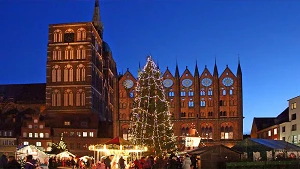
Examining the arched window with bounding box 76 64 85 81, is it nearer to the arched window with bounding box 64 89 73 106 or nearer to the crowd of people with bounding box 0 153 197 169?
the arched window with bounding box 64 89 73 106

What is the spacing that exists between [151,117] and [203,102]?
152ft

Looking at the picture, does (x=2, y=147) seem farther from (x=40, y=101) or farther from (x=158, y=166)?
(x=158, y=166)

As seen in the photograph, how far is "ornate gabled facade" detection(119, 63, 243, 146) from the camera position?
101 meters

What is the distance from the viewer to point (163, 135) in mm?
55938

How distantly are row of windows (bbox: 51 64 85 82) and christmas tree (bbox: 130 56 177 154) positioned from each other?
48.0 m

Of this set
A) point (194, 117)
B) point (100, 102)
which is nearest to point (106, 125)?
point (100, 102)

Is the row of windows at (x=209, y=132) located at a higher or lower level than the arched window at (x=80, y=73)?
lower

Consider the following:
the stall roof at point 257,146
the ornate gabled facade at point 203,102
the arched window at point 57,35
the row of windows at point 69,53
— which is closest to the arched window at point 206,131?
the ornate gabled facade at point 203,102

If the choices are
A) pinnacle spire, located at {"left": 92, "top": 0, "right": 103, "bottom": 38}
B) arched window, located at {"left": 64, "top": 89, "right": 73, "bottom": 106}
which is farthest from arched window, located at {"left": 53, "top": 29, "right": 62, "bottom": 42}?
pinnacle spire, located at {"left": 92, "top": 0, "right": 103, "bottom": 38}

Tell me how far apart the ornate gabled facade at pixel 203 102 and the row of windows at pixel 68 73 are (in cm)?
816

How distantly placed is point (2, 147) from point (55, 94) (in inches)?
596

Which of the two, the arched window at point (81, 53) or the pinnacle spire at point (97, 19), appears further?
the pinnacle spire at point (97, 19)

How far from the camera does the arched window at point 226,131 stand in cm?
10062

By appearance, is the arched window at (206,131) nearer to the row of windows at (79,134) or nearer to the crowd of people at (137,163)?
the row of windows at (79,134)
